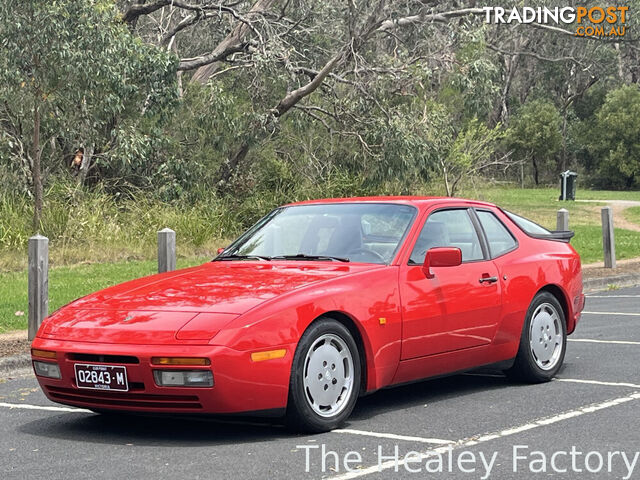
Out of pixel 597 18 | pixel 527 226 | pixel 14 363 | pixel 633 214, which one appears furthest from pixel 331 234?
pixel 597 18

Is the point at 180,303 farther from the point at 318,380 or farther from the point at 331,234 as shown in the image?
the point at 331,234

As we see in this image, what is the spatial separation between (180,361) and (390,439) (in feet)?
4.25

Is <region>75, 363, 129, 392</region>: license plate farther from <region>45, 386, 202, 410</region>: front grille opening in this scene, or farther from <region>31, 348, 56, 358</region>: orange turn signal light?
<region>31, 348, 56, 358</region>: orange turn signal light

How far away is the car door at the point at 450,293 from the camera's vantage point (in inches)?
291

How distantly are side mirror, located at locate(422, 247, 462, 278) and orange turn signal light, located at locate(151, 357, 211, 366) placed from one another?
1.95 m

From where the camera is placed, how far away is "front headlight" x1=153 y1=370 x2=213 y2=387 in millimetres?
6223

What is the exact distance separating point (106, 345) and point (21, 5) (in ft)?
48.9

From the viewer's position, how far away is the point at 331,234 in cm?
786

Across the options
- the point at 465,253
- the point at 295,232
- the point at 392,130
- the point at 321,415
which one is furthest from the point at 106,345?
the point at 392,130

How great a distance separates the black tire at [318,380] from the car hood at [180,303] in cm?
32

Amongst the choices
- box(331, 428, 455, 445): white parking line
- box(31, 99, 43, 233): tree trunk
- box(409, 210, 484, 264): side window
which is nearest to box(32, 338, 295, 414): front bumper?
box(331, 428, 455, 445): white parking line

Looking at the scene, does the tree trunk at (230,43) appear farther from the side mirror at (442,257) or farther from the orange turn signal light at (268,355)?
the orange turn signal light at (268,355)

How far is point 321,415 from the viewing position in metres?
6.62

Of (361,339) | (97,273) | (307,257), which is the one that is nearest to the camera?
(361,339)
